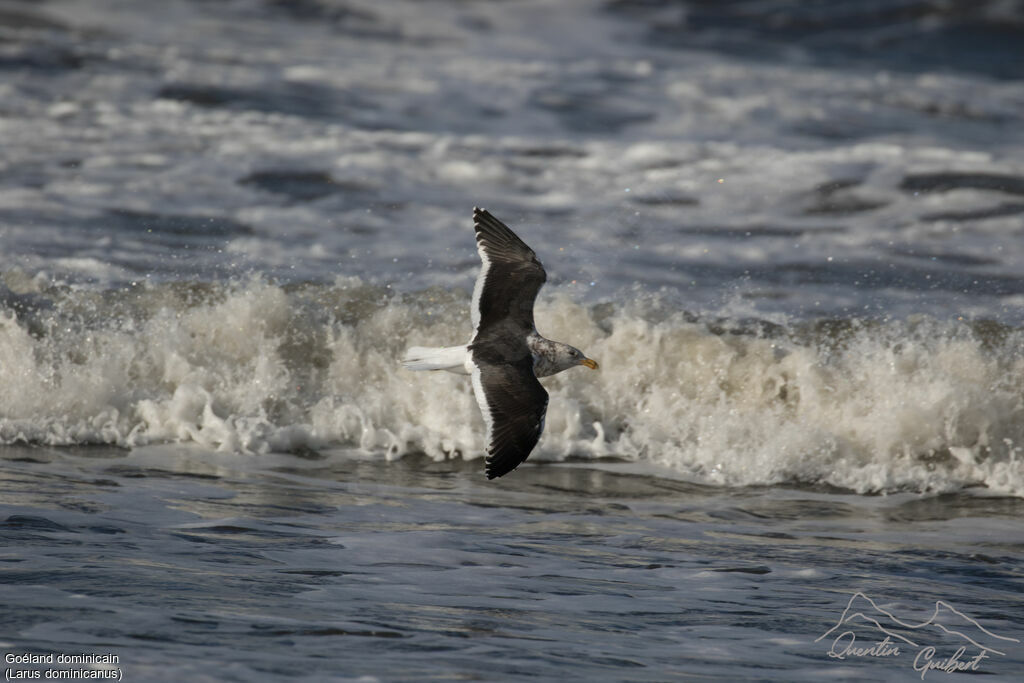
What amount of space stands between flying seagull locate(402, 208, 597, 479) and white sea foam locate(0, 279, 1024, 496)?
1.83 metres

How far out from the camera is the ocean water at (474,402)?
535 centimetres

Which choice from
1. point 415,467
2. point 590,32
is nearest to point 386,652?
point 415,467

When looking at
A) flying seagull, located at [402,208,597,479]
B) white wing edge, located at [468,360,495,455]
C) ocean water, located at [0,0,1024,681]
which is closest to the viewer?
ocean water, located at [0,0,1024,681]

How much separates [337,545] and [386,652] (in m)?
1.66

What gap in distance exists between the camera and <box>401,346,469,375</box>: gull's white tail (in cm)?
708

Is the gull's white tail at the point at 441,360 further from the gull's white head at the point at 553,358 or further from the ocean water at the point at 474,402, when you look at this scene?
the ocean water at the point at 474,402

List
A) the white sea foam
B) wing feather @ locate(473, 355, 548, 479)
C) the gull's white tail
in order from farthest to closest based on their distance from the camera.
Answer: the white sea foam
the gull's white tail
wing feather @ locate(473, 355, 548, 479)

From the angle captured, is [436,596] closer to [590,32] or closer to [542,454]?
[542,454]

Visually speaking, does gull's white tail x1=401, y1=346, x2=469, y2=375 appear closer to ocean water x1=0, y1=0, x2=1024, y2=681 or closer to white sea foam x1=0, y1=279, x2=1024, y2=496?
ocean water x1=0, y1=0, x2=1024, y2=681

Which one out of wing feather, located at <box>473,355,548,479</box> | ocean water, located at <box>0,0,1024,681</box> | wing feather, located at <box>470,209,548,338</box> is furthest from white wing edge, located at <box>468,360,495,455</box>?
ocean water, located at <box>0,0,1024,681</box>

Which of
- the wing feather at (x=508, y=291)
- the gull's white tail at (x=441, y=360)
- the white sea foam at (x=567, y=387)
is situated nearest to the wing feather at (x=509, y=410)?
the gull's white tail at (x=441, y=360)

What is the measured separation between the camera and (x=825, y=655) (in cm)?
524

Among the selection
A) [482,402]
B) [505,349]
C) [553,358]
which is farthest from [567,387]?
[482,402]

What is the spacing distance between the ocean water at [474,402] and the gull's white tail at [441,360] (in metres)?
0.87
